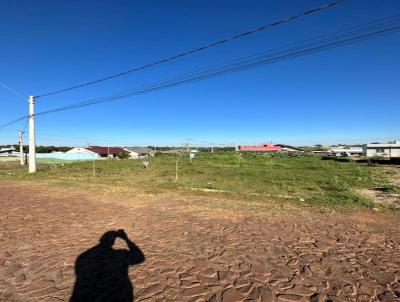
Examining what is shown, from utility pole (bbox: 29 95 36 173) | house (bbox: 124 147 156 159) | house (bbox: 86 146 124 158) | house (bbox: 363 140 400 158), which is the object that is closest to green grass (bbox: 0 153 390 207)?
utility pole (bbox: 29 95 36 173)

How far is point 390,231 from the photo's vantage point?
7.12 m

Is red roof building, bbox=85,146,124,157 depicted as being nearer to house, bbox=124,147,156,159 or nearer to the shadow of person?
house, bbox=124,147,156,159

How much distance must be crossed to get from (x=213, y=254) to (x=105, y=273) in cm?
179

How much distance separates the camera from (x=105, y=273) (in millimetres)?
4660

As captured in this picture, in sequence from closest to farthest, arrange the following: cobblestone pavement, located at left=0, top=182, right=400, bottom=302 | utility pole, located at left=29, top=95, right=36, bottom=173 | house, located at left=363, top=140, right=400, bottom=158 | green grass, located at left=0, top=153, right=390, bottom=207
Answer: cobblestone pavement, located at left=0, top=182, right=400, bottom=302, green grass, located at left=0, top=153, right=390, bottom=207, utility pole, located at left=29, top=95, right=36, bottom=173, house, located at left=363, top=140, right=400, bottom=158

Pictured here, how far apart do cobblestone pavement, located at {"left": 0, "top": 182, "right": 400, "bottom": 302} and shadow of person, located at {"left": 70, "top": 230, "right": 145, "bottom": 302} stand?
130 millimetres

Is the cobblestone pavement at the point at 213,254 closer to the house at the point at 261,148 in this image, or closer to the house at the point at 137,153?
the house at the point at 137,153

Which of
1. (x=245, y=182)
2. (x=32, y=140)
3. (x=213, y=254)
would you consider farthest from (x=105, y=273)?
(x=32, y=140)

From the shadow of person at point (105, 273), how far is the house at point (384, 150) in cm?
7192

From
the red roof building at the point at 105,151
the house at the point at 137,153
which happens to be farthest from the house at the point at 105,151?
the house at the point at 137,153

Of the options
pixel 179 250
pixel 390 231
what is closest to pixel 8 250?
pixel 179 250

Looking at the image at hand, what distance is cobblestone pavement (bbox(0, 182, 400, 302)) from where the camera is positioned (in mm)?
4129

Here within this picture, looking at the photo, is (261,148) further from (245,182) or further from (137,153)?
(245,182)

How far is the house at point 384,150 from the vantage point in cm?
6879
